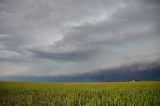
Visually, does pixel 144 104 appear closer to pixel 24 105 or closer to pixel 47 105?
pixel 47 105

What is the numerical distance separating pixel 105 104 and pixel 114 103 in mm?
346

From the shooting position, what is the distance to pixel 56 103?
1052 centimetres

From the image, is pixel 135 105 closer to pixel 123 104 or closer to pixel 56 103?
pixel 123 104

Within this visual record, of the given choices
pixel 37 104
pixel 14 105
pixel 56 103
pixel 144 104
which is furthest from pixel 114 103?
pixel 14 105

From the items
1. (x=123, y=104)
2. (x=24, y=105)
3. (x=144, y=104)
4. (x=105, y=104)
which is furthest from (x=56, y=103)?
(x=144, y=104)

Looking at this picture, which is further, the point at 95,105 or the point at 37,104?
the point at 37,104

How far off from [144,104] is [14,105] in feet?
16.3

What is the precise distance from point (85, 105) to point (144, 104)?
2.16 m

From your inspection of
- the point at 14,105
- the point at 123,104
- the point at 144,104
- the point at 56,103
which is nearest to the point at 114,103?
the point at 123,104

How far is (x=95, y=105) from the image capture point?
9.46 m

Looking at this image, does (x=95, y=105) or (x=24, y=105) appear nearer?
(x=95, y=105)

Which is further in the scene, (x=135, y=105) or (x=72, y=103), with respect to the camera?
(x=72, y=103)

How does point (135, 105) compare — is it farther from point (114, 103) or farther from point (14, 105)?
point (14, 105)

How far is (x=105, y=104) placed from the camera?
9.95 meters
